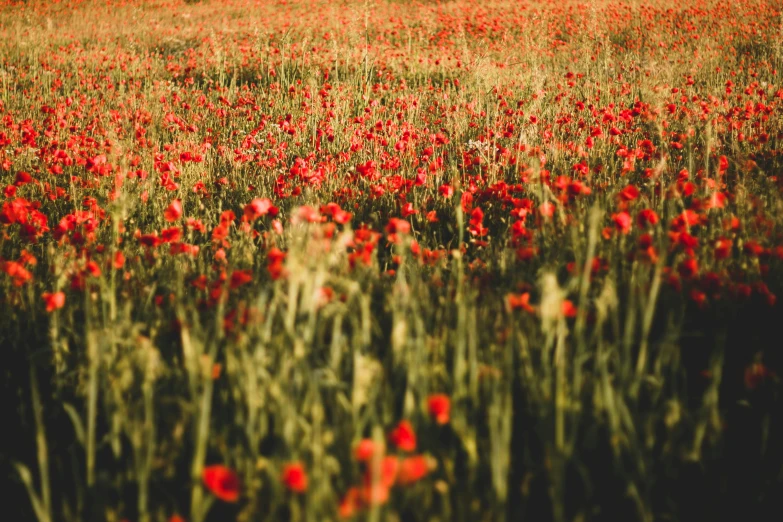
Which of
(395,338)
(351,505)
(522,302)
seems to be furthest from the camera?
(522,302)

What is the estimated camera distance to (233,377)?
4.75ft

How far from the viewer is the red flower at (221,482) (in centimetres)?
109

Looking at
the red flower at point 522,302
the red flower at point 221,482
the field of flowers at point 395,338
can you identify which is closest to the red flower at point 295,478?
the field of flowers at point 395,338

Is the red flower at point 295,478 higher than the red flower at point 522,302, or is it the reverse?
the red flower at point 522,302

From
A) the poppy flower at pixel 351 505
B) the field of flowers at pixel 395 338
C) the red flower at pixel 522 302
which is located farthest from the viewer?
the red flower at pixel 522 302

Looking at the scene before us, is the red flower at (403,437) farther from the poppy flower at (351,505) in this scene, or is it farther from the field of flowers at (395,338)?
the poppy flower at (351,505)

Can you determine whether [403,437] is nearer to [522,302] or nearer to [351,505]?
[351,505]

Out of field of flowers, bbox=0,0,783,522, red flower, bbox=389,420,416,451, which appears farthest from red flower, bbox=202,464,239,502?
red flower, bbox=389,420,416,451

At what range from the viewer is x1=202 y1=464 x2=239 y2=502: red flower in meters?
1.09

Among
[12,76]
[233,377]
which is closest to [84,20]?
[12,76]

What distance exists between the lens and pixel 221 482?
3.62 feet

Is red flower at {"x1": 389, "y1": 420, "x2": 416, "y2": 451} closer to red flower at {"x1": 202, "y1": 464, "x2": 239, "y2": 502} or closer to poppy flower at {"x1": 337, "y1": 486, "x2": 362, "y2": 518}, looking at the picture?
poppy flower at {"x1": 337, "y1": 486, "x2": 362, "y2": 518}

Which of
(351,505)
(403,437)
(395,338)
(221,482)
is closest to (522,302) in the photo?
(395,338)

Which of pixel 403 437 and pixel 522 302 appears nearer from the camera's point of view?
pixel 403 437
